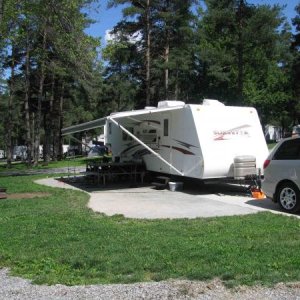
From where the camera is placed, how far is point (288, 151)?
10.2m

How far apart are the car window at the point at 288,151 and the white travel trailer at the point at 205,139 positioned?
3.26 metres

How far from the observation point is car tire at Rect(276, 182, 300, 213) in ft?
32.7

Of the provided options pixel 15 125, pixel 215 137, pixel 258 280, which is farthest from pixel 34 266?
pixel 15 125

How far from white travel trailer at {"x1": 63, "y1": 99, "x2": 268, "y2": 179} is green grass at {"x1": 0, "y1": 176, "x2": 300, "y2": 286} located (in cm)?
413

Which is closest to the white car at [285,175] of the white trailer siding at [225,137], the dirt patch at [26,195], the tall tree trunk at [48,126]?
the white trailer siding at [225,137]

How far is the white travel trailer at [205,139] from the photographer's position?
44.7 feet

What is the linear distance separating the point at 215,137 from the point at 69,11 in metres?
7.42

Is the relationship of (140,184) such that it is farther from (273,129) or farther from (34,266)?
(273,129)

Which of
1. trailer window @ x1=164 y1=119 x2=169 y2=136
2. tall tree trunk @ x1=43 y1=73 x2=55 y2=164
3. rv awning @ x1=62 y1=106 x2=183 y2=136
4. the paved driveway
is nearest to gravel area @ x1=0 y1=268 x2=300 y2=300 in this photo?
the paved driveway

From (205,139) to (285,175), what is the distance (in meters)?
3.78

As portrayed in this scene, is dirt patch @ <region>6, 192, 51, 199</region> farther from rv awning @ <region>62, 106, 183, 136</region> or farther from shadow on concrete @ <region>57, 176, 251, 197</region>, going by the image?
rv awning @ <region>62, 106, 183, 136</region>

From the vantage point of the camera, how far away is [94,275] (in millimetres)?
5488

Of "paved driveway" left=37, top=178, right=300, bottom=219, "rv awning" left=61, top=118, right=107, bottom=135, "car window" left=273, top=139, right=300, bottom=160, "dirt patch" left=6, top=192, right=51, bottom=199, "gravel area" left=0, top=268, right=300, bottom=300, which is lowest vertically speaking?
"gravel area" left=0, top=268, right=300, bottom=300

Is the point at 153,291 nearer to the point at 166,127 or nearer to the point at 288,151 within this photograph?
the point at 288,151
